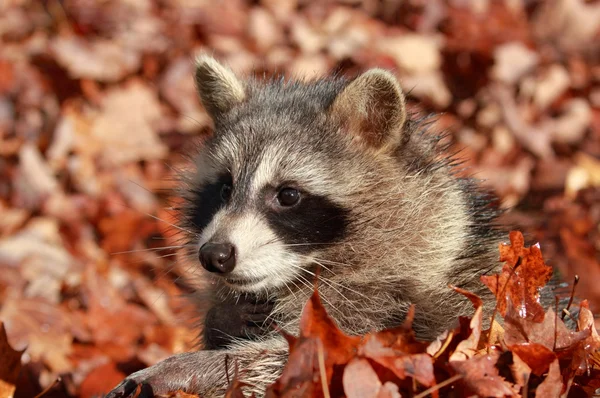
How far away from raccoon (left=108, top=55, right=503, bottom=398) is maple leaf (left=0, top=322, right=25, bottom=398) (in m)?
0.67

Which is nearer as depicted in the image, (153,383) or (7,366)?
(153,383)

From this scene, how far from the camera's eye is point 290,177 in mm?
3625

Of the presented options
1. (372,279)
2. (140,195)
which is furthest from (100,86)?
(372,279)

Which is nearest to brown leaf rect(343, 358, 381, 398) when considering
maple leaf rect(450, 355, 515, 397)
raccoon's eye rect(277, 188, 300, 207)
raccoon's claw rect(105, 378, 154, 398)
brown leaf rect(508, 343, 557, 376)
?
maple leaf rect(450, 355, 515, 397)

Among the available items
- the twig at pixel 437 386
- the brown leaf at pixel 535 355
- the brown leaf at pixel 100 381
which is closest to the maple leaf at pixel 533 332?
the brown leaf at pixel 535 355

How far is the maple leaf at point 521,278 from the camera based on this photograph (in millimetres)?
3015

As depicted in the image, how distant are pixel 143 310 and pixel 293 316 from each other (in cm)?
253

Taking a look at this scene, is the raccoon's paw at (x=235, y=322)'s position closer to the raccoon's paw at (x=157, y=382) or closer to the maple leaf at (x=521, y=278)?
the raccoon's paw at (x=157, y=382)

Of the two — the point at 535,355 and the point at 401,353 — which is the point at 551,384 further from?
the point at 401,353

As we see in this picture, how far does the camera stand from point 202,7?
867cm

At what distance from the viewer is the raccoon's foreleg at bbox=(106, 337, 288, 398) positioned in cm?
318

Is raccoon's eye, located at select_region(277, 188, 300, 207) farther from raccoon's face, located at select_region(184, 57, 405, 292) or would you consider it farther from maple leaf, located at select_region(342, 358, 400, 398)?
maple leaf, located at select_region(342, 358, 400, 398)

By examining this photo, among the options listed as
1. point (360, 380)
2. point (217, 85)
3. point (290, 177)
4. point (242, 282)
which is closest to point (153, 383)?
point (242, 282)

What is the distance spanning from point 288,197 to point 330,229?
25 cm
